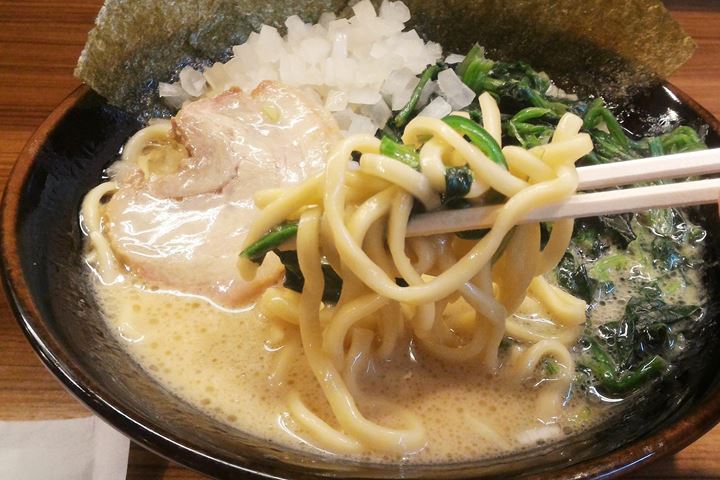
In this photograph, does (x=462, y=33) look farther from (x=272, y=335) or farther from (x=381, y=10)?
(x=272, y=335)

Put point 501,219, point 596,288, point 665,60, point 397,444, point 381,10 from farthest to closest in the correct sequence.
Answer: point 381,10, point 665,60, point 596,288, point 397,444, point 501,219

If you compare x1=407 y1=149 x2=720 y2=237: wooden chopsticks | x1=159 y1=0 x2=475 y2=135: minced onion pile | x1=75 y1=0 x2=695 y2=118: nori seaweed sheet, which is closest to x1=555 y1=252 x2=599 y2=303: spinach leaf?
x1=407 y1=149 x2=720 y2=237: wooden chopsticks

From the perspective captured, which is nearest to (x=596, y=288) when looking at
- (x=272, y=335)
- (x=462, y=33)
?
(x=272, y=335)

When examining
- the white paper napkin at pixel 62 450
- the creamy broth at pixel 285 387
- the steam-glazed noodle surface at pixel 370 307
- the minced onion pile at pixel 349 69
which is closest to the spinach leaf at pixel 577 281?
the steam-glazed noodle surface at pixel 370 307

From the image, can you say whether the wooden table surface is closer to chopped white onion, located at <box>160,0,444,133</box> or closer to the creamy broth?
the creamy broth

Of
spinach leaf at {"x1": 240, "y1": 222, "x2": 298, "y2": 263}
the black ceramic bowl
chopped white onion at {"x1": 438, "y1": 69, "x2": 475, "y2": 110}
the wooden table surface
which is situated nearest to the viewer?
the black ceramic bowl

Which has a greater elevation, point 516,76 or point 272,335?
point 516,76
